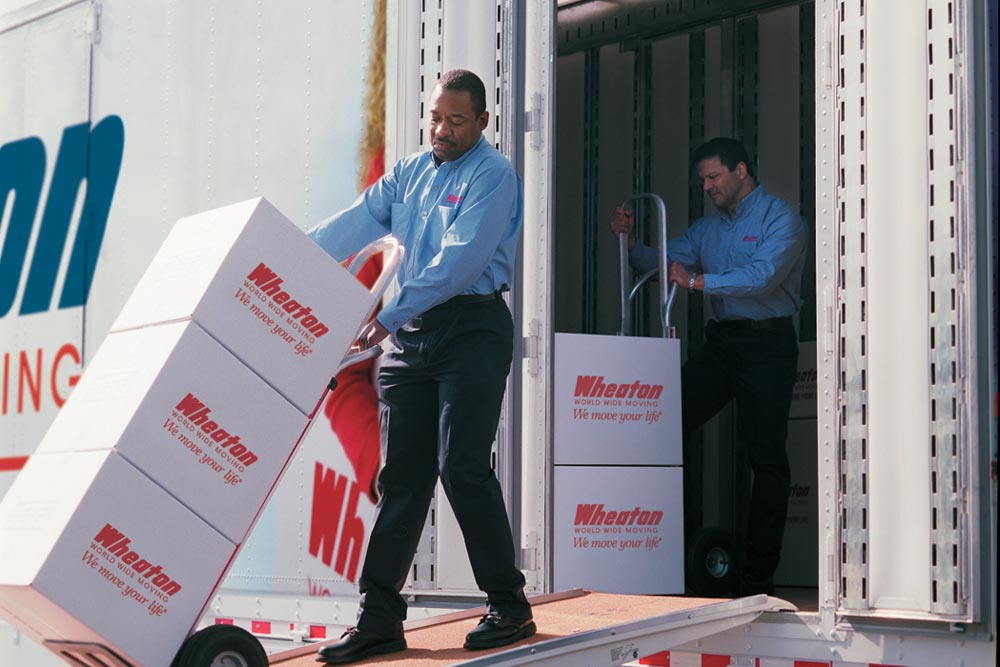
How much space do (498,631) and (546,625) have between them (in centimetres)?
28

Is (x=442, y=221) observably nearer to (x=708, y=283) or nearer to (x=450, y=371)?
(x=450, y=371)

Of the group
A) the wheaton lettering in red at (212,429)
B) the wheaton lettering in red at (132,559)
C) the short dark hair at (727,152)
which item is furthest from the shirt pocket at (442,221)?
the short dark hair at (727,152)

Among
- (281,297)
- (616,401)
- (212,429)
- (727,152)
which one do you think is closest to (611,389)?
(616,401)

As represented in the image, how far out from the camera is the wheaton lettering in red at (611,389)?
457 centimetres

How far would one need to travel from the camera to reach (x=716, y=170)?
5297 mm

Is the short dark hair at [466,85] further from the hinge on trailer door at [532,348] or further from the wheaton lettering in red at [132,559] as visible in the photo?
the wheaton lettering in red at [132,559]

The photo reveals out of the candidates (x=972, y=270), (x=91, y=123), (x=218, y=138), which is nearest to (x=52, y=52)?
(x=91, y=123)

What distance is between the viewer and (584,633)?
11.3 feet

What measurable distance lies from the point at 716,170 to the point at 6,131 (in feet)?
11.5

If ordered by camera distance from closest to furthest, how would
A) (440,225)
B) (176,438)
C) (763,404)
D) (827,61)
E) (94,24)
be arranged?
(176,438) → (440,225) → (827,61) → (763,404) → (94,24)

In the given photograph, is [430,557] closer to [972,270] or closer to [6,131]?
[972,270]

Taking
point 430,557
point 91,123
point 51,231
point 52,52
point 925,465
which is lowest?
point 430,557

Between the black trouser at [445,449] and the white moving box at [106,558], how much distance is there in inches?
24.3

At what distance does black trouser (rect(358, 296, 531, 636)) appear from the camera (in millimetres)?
3514
